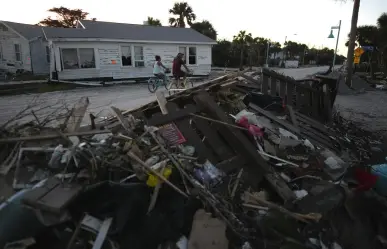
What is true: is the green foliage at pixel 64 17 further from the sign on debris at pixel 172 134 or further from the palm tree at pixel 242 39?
the sign on debris at pixel 172 134

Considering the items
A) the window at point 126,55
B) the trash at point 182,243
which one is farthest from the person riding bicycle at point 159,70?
the trash at point 182,243

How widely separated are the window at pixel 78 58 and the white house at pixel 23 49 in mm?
3988

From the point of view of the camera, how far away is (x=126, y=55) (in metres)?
21.2

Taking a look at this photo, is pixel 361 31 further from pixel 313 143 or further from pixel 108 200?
pixel 108 200

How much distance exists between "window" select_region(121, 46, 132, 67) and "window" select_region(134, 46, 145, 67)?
40cm

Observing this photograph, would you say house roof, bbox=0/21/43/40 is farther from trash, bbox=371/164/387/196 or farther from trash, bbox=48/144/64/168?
trash, bbox=371/164/387/196

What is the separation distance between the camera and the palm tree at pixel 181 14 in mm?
44125

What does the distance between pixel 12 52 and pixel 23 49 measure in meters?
1.97

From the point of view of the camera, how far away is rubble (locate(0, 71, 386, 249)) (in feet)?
8.79

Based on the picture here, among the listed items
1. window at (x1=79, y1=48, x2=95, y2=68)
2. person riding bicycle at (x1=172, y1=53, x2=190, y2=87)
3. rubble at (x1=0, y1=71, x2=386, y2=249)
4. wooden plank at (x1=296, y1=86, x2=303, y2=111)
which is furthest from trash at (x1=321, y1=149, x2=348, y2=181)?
window at (x1=79, y1=48, x2=95, y2=68)

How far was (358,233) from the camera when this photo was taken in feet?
9.12

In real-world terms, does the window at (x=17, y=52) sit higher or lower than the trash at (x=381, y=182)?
higher

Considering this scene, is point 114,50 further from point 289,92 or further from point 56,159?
point 56,159

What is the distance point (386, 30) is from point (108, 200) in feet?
108
